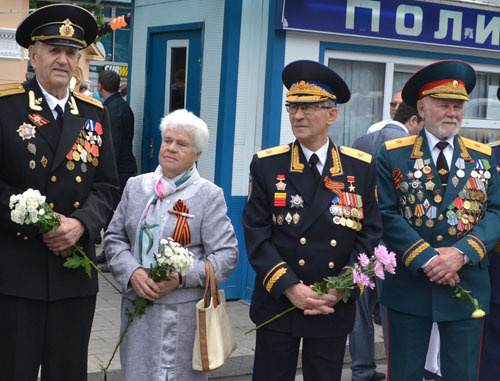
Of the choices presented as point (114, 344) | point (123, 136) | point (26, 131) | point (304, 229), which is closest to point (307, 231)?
point (304, 229)

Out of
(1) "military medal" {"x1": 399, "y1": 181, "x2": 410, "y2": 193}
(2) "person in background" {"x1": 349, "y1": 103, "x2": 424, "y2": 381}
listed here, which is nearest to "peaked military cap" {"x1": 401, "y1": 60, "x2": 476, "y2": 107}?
(1) "military medal" {"x1": 399, "y1": 181, "x2": 410, "y2": 193}

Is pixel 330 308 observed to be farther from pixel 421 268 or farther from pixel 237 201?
pixel 237 201

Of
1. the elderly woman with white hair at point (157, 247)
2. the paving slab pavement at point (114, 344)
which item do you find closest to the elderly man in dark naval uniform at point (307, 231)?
the elderly woman with white hair at point (157, 247)

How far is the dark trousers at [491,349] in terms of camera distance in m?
5.12

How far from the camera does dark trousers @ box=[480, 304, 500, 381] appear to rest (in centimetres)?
512

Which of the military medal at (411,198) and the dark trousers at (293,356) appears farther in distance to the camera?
the military medal at (411,198)

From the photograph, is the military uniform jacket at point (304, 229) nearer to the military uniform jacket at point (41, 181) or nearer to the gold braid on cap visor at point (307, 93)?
the gold braid on cap visor at point (307, 93)

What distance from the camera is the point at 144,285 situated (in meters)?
4.22

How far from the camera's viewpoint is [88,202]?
14.4ft

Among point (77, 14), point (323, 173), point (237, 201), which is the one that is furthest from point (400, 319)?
point (237, 201)

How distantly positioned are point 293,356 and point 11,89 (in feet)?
6.39

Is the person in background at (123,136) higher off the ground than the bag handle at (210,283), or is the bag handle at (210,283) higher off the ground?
the person in background at (123,136)

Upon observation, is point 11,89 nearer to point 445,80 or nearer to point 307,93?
point 307,93

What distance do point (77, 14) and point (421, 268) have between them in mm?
2250
